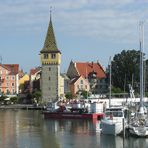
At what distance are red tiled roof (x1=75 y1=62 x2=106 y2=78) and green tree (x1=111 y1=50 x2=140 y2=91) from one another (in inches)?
510

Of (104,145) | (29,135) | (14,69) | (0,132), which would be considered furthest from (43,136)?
(14,69)

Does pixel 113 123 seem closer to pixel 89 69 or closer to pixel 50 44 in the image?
pixel 50 44

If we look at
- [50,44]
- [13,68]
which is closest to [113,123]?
[50,44]

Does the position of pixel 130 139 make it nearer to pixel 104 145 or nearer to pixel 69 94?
pixel 104 145

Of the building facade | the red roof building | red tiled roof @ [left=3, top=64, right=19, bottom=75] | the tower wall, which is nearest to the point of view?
the tower wall

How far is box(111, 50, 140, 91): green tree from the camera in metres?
139

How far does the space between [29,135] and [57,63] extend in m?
78.3

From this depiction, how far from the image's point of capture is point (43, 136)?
59.4 meters

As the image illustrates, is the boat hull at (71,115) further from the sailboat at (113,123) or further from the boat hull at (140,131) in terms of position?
the boat hull at (140,131)

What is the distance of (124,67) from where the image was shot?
142m

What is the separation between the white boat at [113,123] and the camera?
53.6 meters

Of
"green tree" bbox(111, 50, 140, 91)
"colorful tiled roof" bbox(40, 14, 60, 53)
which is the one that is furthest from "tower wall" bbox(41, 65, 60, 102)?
"green tree" bbox(111, 50, 140, 91)

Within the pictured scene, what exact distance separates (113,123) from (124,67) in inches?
3478

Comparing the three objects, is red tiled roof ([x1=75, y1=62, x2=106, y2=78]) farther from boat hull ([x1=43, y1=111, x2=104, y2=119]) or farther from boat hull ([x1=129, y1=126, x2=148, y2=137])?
boat hull ([x1=129, y1=126, x2=148, y2=137])
